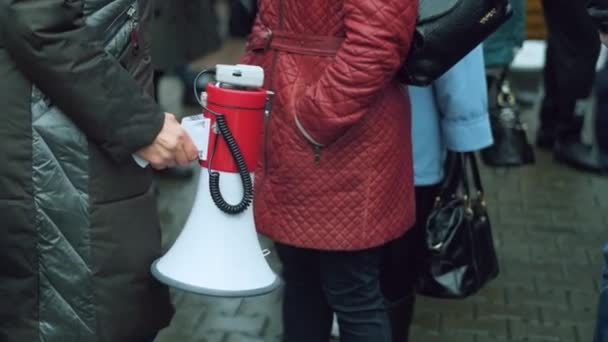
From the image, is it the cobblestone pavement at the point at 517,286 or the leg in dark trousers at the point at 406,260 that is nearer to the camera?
the leg in dark trousers at the point at 406,260

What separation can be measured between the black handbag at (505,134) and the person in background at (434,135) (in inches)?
29.3

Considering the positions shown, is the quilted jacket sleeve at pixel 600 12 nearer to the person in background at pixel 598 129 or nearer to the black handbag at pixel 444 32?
the person in background at pixel 598 129

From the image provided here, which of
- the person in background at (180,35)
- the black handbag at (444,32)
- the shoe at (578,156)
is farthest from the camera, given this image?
the shoe at (578,156)

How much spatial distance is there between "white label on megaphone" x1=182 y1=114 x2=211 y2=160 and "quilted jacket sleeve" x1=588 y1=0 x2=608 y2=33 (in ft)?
3.70

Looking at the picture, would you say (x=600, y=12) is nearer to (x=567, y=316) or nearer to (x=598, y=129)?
(x=567, y=316)

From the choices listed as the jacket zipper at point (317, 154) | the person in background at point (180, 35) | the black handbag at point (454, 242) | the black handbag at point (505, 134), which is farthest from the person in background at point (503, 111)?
the person in background at point (180, 35)

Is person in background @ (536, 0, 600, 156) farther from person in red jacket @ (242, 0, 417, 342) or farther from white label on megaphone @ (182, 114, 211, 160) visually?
Result: white label on megaphone @ (182, 114, 211, 160)

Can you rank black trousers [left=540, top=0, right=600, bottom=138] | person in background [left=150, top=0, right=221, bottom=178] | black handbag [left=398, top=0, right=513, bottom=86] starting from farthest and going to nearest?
person in background [left=150, top=0, right=221, bottom=178]
black trousers [left=540, top=0, right=600, bottom=138]
black handbag [left=398, top=0, right=513, bottom=86]

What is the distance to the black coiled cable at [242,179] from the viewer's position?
2.79m

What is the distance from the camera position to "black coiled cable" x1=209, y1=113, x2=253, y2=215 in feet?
9.17

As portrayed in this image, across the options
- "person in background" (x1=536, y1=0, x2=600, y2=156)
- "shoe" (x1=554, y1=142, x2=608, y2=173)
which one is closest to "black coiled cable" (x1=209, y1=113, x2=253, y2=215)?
"person in background" (x1=536, y1=0, x2=600, y2=156)

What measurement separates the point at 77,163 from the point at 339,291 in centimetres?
95

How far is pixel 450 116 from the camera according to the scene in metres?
3.64

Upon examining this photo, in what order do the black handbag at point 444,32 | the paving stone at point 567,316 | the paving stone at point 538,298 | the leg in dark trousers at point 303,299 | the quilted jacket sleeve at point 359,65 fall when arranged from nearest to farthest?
the quilted jacket sleeve at point 359,65
the black handbag at point 444,32
the leg in dark trousers at point 303,299
the paving stone at point 567,316
the paving stone at point 538,298
